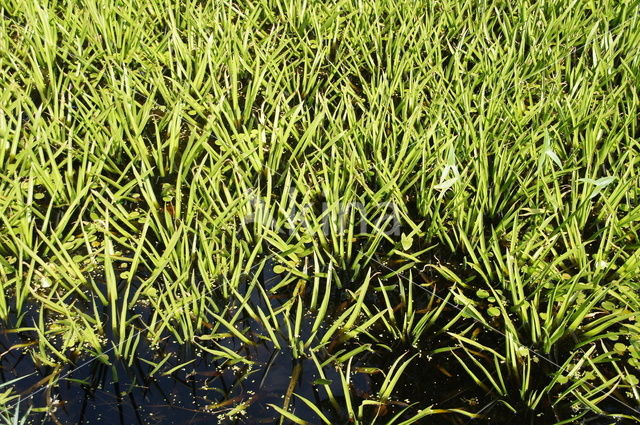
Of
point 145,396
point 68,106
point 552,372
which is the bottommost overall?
point 145,396

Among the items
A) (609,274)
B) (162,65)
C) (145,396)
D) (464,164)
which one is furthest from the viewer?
(162,65)

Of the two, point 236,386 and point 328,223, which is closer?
point 236,386

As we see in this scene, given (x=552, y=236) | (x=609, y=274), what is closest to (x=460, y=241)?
(x=552, y=236)

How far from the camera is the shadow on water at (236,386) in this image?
1.65 metres

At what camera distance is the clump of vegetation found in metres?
1.72

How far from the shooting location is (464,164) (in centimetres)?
227

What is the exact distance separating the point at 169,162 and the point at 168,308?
0.72m

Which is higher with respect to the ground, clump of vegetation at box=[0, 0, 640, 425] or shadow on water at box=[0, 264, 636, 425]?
clump of vegetation at box=[0, 0, 640, 425]

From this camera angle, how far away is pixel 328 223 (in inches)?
82.2

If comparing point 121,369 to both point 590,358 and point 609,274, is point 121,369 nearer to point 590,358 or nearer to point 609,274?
point 590,358

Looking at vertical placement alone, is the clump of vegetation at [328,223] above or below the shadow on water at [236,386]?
above

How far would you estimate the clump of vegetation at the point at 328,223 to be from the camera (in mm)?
1724

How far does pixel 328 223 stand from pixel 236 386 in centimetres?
61

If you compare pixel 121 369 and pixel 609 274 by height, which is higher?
pixel 609 274
